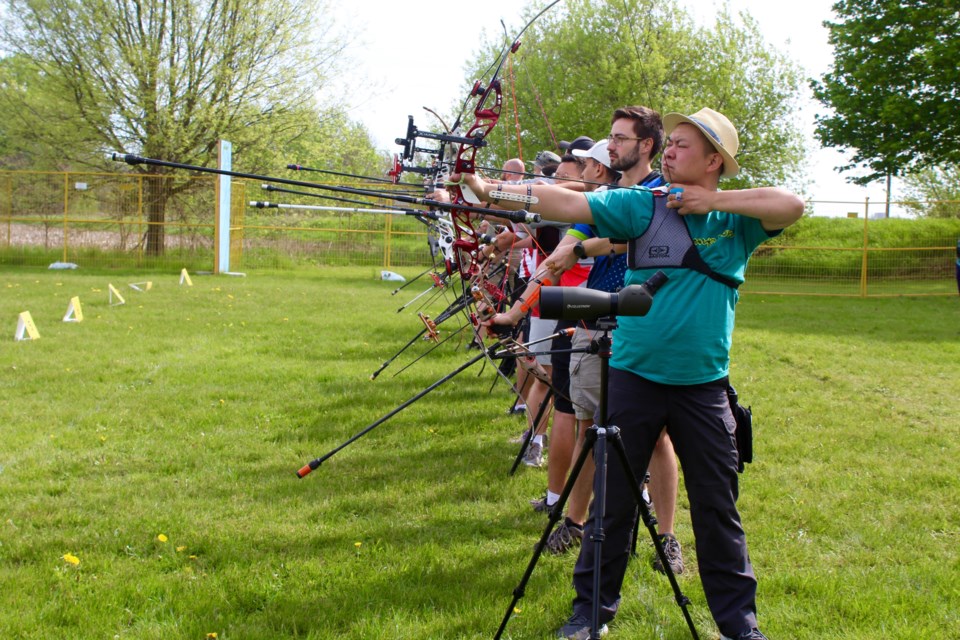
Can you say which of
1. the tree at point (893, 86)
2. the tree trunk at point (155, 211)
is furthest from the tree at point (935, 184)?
the tree trunk at point (155, 211)

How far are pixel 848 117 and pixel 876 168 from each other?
5.62 ft

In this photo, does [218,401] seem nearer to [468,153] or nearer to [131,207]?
[468,153]

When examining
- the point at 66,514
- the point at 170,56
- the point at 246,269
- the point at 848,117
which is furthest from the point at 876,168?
the point at 66,514

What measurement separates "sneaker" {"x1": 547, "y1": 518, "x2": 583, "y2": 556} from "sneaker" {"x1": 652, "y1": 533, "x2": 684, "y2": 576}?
37 centimetres

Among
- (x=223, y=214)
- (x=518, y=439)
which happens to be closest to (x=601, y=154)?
(x=518, y=439)

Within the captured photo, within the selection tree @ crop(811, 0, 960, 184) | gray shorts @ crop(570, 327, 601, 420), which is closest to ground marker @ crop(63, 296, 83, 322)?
gray shorts @ crop(570, 327, 601, 420)

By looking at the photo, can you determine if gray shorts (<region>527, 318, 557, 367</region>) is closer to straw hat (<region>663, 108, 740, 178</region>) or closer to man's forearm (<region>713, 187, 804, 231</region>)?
straw hat (<region>663, 108, 740, 178</region>)

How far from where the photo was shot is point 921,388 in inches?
308

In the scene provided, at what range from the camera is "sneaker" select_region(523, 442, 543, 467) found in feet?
17.5

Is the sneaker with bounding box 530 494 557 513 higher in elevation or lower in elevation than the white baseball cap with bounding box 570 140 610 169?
lower

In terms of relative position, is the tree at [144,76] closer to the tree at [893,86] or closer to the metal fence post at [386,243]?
the metal fence post at [386,243]

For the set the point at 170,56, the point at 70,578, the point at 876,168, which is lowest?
the point at 70,578

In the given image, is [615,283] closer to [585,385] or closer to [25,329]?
[585,385]

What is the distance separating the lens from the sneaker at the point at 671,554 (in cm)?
375
